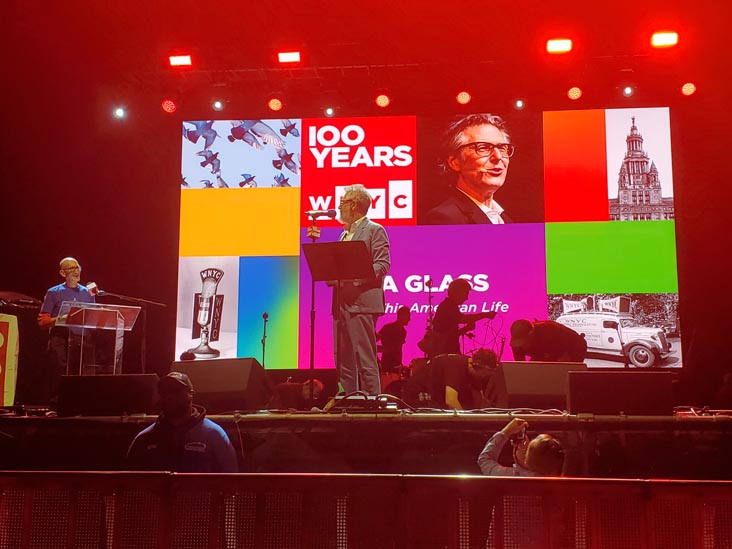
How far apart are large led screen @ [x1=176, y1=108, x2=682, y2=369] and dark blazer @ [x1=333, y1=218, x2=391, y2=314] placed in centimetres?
226

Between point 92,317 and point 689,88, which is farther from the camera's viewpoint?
point 689,88

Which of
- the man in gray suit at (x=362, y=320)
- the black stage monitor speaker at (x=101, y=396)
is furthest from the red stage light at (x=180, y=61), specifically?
the black stage monitor speaker at (x=101, y=396)

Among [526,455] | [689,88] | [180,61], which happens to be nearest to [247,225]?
[180,61]

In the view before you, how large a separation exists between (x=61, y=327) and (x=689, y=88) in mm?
7851

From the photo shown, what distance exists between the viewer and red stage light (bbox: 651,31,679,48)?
8.33 m

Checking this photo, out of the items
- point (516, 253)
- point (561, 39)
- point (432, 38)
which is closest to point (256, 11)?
point (432, 38)

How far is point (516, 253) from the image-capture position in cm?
914

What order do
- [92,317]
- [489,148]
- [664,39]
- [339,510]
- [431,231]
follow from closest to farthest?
1. [339,510]
2. [92,317]
3. [664,39]
4. [431,231]
5. [489,148]

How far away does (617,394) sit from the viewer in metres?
4.65

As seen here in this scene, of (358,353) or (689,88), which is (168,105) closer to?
(358,353)

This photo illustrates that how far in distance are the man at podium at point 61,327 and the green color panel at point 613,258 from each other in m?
5.51

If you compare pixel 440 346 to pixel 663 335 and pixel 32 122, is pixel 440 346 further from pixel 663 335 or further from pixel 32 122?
pixel 32 122

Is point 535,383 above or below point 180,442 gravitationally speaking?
above

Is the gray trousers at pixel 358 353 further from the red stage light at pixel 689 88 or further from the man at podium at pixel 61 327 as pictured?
the red stage light at pixel 689 88
